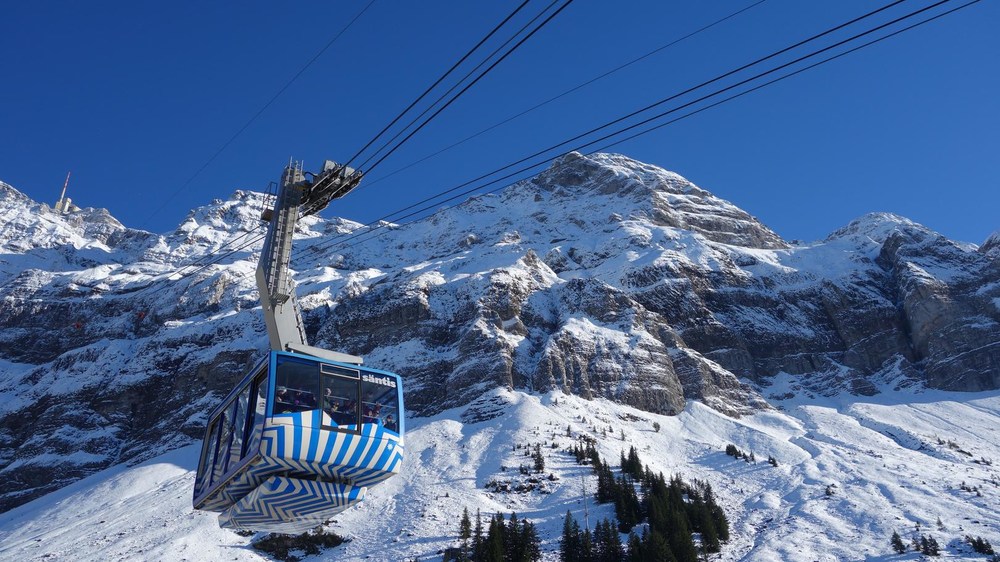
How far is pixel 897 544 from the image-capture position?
84625 mm

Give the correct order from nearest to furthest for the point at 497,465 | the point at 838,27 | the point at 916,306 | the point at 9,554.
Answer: the point at 838,27
the point at 9,554
the point at 497,465
the point at 916,306

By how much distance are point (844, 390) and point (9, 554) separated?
155 meters

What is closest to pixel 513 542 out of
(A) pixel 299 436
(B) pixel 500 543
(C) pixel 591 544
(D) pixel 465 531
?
(B) pixel 500 543

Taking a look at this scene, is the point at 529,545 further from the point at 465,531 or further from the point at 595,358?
the point at 595,358

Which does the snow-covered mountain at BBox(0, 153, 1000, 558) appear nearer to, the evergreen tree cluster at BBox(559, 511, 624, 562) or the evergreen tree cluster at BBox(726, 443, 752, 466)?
the evergreen tree cluster at BBox(726, 443, 752, 466)

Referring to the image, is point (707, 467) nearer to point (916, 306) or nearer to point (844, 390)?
point (844, 390)

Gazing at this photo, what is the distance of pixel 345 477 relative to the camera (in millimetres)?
20875

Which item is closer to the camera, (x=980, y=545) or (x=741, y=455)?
(x=980, y=545)

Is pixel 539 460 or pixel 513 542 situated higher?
pixel 539 460

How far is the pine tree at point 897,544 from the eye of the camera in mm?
83850

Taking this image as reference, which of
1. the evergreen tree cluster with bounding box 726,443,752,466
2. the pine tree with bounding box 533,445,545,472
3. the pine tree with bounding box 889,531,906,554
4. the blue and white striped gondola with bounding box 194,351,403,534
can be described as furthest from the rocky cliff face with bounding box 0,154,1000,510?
the blue and white striped gondola with bounding box 194,351,403,534

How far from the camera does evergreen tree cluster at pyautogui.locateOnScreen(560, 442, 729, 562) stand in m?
81.8

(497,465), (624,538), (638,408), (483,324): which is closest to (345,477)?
(624,538)

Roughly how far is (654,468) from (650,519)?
27293mm
